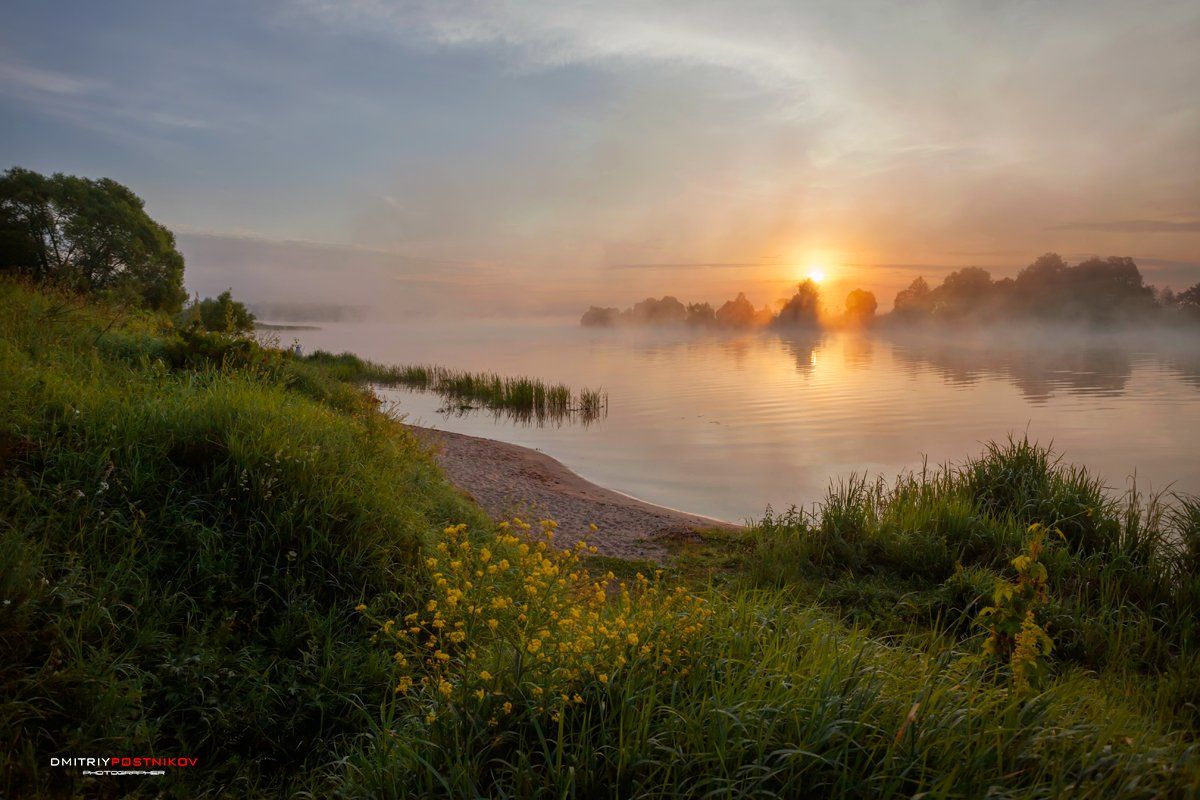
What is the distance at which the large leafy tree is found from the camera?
25281 mm

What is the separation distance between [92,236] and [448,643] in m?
33.2

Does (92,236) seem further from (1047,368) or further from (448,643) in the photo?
(1047,368)

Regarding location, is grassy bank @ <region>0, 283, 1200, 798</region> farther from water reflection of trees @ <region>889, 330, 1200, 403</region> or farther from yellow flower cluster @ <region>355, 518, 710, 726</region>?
water reflection of trees @ <region>889, 330, 1200, 403</region>

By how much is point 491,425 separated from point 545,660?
69.6 feet

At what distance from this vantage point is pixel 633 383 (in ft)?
125

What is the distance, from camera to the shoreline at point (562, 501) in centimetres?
993

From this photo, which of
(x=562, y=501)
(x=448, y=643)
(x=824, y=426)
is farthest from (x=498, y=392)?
(x=448, y=643)

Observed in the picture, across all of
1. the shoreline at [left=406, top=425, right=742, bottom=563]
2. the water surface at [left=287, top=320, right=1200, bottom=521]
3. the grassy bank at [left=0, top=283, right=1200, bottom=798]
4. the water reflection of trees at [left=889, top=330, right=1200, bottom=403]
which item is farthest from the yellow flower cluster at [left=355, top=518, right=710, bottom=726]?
the water reflection of trees at [left=889, top=330, right=1200, bottom=403]

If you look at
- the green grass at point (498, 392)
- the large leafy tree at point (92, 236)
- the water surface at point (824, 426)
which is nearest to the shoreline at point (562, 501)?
the water surface at point (824, 426)

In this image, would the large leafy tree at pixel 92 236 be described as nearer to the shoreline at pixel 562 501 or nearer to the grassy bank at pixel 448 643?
the shoreline at pixel 562 501

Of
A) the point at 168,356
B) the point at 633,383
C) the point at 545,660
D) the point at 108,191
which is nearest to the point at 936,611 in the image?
the point at 545,660

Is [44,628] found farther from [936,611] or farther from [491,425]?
[491,425]

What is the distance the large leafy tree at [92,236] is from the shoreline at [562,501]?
14.6 m

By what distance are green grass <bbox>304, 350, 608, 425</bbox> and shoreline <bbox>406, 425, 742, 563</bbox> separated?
27.3ft
